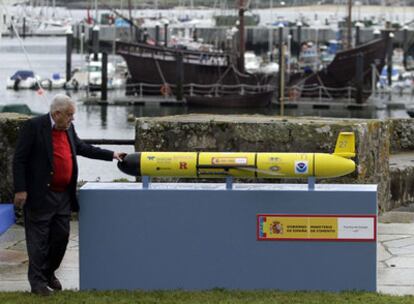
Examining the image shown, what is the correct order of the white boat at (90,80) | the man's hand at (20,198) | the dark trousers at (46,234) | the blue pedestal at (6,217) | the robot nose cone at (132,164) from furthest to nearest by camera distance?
1. the white boat at (90,80)
2. the blue pedestal at (6,217)
3. the robot nose cone at (132,164)
4. the dark trousers at (46,234)
5. the man's hand at (20,198)

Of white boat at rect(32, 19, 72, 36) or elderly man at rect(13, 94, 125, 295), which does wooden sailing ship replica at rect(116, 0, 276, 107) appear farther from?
white boat at rect(32, 19, 72, 36)

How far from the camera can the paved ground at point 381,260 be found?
9242mm

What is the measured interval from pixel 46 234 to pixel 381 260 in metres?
3.20

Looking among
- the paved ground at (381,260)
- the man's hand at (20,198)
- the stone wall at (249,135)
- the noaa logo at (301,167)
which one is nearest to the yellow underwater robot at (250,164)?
the noaa logo at (301,167)

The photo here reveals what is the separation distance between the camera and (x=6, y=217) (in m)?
9.52

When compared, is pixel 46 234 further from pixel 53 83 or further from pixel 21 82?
pixel 21 82

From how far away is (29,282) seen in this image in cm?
887

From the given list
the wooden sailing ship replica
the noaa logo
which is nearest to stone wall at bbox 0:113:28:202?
the noaa logo

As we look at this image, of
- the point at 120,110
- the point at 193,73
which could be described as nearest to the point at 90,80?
the point at 193,73

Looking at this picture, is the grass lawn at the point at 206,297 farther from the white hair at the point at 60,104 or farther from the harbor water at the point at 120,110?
the harbor water at the point at 120,110

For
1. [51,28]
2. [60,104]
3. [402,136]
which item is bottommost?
[51,28]

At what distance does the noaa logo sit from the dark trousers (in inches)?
72.0

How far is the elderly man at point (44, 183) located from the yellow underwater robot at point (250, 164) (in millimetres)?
566

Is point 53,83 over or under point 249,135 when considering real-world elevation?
under
